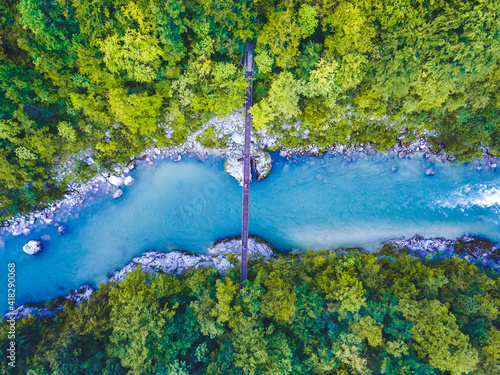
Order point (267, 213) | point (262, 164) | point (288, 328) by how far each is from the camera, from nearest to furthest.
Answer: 1. point (288, 328)
2. point (262, 164)
3. point (267, 213)

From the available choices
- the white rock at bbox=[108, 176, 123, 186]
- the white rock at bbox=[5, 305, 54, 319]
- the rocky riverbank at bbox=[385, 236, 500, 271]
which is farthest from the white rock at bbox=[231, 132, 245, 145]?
the white rock at bbox=[5, 305, 54, 319]

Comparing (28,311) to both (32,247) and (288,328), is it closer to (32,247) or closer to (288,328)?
(32,247)

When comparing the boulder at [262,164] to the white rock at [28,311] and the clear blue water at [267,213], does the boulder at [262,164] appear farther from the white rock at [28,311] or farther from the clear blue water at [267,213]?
the white rock at [28,311]

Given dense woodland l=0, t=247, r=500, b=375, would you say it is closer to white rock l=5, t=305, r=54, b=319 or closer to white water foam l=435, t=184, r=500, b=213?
white rock l=5, t=305, r=54, b=319

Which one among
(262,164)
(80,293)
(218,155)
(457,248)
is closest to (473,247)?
(457,248)

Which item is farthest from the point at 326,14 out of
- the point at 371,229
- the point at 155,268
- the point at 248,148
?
the point at 155,268

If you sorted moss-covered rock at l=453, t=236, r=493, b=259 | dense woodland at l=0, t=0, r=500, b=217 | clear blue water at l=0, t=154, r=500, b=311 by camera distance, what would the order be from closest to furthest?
dense woodland at l=0, t=0, r=500, b=217 < moss-covered rock at l=453, t=236, r=493, b=259 < clear blue water at l=0, t=154, r=500, b=311

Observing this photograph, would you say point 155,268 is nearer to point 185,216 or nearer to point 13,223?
point 185,216
